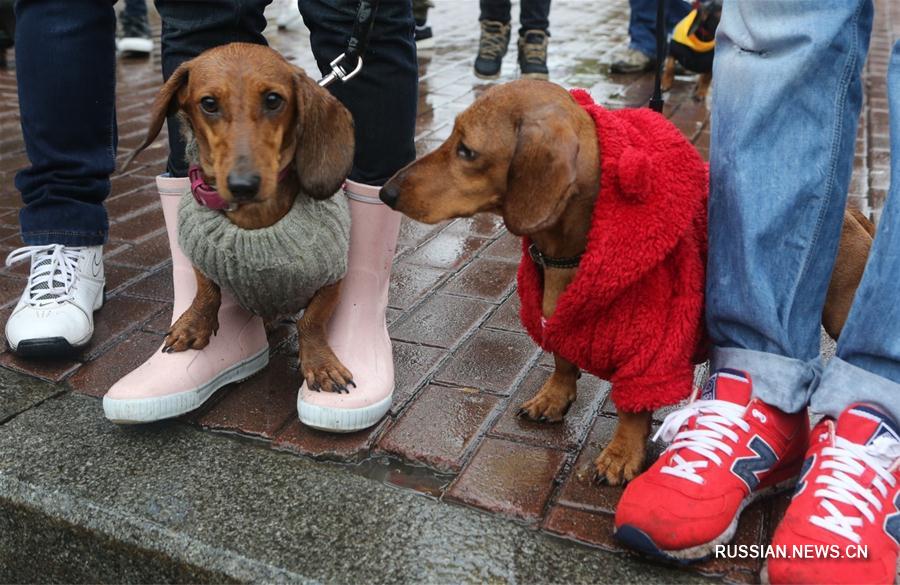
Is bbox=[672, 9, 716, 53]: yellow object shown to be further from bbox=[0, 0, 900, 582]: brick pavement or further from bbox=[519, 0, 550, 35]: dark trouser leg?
bbox=[0, 0, 900, 582]: brick pavement

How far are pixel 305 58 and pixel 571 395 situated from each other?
16.0 ft

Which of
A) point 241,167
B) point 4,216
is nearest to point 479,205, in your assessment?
point 241,167

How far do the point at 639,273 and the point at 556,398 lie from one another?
1.40ft

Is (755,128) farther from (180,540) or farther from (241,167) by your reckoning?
(180,540)

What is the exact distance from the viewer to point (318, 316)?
6.56 ft

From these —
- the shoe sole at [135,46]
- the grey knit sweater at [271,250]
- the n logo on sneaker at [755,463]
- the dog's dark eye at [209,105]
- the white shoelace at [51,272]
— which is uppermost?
the dog's dark eye at [209,105]

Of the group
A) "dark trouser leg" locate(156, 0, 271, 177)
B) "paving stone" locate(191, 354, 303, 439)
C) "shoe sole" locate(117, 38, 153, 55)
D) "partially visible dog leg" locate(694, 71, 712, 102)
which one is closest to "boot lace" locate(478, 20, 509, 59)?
"partially visible dog leg" locate(694, 71, 712, 102)

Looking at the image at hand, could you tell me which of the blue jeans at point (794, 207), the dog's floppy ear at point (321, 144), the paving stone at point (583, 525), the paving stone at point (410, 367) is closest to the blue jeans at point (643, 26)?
the paving stone at point (410, 367)

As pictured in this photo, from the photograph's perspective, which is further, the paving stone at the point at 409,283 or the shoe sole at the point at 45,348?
the paving stone at the point at 409,283

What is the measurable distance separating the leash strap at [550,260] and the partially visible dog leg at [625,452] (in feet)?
1.04

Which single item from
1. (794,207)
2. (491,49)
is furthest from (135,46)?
(794,207)

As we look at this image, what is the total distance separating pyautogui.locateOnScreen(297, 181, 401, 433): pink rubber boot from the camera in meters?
1.94

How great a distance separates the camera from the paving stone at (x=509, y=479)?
1619 millimetres

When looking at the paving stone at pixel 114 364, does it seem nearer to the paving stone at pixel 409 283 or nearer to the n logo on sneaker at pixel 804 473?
the paving stone at pixel 409 283
